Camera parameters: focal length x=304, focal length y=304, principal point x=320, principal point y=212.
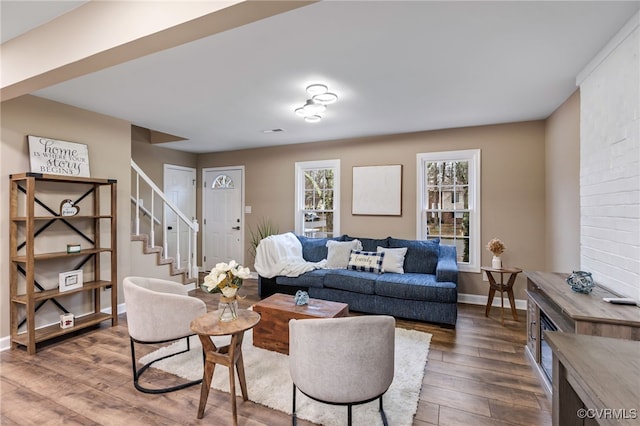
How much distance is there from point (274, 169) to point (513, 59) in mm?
4106

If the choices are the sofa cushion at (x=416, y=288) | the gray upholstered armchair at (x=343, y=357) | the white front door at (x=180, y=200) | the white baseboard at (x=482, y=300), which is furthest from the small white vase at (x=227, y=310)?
the white front door at (x=180, y=200)

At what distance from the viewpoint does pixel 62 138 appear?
132 inches

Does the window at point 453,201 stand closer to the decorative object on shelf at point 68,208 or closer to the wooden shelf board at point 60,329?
the wooden shelf board at point 60,329

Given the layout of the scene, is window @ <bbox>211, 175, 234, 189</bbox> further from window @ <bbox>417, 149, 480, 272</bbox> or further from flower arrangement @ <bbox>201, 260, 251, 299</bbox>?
flower arrangement @ <bbox>201, 260, 251, 299</bbox>

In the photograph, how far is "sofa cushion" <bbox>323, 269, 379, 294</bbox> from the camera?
3.78m

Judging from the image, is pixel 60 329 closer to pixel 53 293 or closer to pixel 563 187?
pixel 53 293

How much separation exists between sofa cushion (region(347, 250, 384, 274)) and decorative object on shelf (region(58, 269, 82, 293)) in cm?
316

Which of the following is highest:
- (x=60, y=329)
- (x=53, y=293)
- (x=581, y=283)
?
(x=581, y=283)

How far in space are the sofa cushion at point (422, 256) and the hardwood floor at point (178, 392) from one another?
3.75 ft

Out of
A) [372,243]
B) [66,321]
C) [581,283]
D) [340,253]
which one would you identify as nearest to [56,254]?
[66,321]

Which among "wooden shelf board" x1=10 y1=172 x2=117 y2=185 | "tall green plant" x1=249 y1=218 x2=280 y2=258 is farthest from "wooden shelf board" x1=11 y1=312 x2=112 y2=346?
"tall green plant" x1=249 y1=218 x2=280 y2=258

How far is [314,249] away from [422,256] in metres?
1.65

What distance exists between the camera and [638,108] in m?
1.82

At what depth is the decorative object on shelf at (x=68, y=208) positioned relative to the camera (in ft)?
10.7
